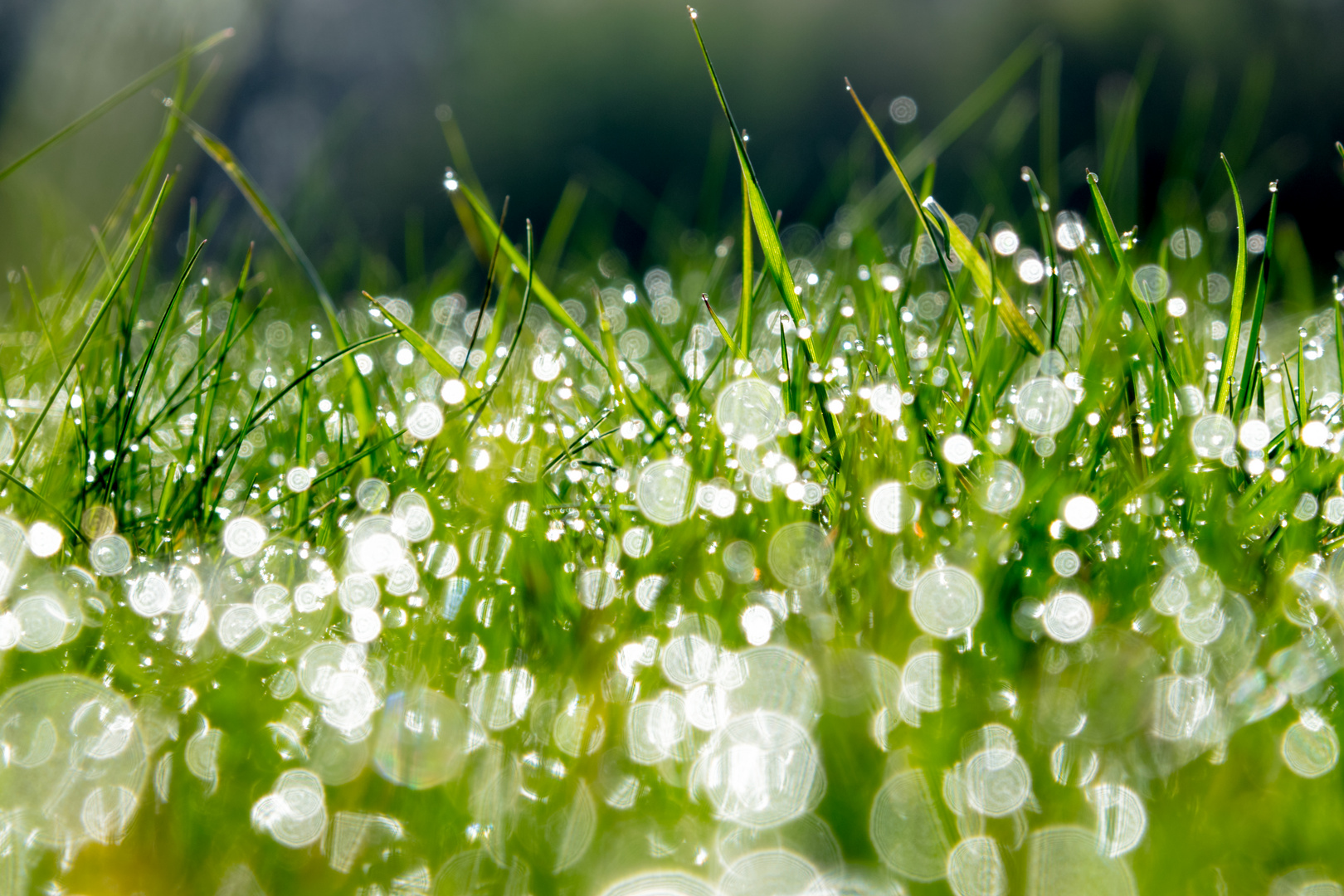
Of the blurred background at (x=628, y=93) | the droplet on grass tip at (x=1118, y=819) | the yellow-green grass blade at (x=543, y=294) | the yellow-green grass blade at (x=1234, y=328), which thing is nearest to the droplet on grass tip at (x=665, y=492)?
the yellow-green grass blade at (x=543, y=294)

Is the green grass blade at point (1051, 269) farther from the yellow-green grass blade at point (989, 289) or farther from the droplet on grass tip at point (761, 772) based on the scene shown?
the droplet on grass tip at point (761, 772)

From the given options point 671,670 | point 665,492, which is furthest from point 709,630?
point 665,492

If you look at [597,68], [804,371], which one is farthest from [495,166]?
[804,371]

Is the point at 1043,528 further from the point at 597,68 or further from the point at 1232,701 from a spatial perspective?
the point at 597,68

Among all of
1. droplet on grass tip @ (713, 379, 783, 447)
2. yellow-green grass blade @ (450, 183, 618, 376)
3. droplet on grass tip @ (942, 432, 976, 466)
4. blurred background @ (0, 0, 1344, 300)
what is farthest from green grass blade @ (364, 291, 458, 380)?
blurred background @ (0, 0, 1344, 300)

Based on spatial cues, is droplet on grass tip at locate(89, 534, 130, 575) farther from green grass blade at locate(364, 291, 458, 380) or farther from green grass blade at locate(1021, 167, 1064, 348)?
green grass blade at locate(1021, 167, 1064, 348)

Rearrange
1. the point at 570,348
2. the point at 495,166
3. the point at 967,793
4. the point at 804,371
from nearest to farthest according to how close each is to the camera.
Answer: the point at 967,793 → the point at 804,371 → the point at 570,348 → the point at 495,166
